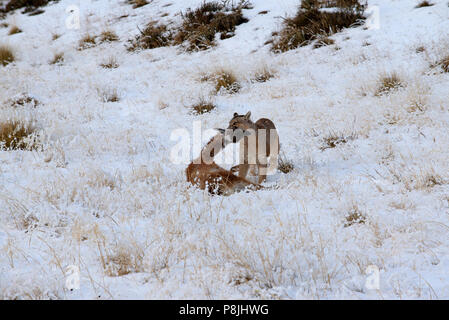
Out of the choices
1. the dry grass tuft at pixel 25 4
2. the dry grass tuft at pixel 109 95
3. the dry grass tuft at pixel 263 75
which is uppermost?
the dry grass tuft at pixel 25 4

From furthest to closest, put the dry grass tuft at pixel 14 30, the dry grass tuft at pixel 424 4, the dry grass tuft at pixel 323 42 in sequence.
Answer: the dry grass tuft at pixel 14 30, the dry grass tuft at pixel 323 42, the dry grass tuft at pixel 424 4

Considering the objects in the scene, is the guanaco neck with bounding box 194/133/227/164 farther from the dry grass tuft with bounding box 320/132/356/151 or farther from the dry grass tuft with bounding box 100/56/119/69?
the dry grass tuft with bounding box 100/56/119/69

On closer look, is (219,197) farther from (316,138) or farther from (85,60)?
(85,60)

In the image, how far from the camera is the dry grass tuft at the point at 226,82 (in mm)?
8641

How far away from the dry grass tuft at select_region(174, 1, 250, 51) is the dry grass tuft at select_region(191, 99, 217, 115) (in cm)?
388

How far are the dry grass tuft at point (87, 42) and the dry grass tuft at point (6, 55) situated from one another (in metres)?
2.10

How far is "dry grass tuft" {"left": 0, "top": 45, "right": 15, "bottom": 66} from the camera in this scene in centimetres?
1158

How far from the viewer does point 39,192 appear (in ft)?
13.6

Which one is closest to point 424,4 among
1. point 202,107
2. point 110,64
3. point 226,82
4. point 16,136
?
point 226,82

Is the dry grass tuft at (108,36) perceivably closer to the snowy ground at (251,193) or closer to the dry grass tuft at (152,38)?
the dry grass tuft at (152,38)

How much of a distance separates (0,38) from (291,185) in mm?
14866

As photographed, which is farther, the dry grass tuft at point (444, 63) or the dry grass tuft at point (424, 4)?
the dry grass tuft at point (424, 4)

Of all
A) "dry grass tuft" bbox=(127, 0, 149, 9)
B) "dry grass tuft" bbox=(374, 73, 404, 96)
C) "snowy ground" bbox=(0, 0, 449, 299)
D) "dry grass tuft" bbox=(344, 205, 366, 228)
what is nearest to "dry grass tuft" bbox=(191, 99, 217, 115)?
"snowy ground" bbox=(0, 0, 449, 299)

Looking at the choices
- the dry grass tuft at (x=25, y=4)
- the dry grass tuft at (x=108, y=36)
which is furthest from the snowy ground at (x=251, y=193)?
the dry grass tuft at (x=25, y=4)
